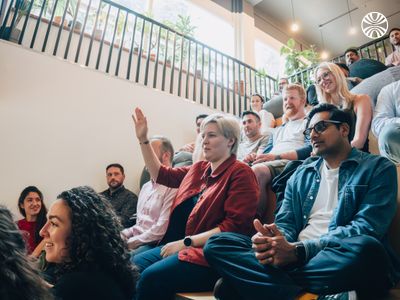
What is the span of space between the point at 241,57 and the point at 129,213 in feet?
16.8

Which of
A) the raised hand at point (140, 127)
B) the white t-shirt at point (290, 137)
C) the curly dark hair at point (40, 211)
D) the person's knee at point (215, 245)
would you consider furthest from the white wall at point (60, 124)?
the person's knee at point (215, 245)

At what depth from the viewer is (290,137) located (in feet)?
8.07

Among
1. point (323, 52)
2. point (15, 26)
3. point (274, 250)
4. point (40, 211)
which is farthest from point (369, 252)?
point (323, 52)

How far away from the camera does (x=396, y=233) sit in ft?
4.64

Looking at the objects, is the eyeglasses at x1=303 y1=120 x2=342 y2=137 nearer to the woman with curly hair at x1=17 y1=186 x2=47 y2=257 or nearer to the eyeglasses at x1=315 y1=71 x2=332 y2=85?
the eyeglasses at x1=315 y1=71 x2=332 y2=85

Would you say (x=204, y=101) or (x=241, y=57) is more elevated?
(x=241, y=57)

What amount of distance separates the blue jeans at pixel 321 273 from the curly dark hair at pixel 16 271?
2.11ft

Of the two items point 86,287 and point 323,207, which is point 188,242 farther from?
point 323,207

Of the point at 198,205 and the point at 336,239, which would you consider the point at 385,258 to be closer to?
the point at 336,239

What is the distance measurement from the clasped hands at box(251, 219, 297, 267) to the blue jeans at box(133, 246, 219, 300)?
0.34 m

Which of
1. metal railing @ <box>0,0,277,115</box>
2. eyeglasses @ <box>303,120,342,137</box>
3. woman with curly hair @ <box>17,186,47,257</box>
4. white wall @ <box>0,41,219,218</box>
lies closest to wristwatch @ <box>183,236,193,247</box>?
eyeglasses @ <box>303,120,342,137</box>

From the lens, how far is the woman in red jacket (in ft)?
4.46

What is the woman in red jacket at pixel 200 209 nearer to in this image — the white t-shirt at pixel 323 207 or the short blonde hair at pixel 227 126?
the short blonde hair at pixel 227 126

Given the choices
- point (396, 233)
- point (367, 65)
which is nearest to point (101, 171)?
point (396, 233)
